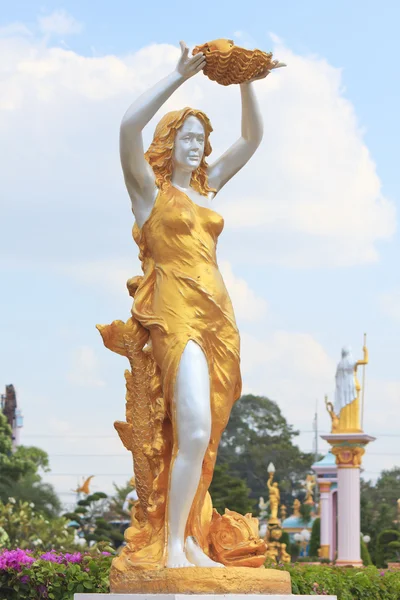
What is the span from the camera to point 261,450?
4772 cm

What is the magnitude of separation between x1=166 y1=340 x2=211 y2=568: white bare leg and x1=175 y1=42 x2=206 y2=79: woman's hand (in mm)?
1380

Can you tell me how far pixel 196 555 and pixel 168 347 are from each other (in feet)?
3.18

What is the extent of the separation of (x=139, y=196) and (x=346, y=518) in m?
16.5

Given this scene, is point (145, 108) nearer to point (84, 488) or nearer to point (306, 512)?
point (84, 488)

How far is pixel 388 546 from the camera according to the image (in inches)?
1102

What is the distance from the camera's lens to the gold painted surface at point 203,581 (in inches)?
189

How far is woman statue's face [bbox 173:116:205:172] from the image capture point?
5504 mm

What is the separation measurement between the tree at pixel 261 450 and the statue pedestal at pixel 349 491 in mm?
24636

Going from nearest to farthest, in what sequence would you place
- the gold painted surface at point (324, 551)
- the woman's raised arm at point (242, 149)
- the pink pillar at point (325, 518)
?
the woman's raised arm at point (242, 149) < the gold painted surface at point (324, 551) < the pink pillar at point (325, 518)

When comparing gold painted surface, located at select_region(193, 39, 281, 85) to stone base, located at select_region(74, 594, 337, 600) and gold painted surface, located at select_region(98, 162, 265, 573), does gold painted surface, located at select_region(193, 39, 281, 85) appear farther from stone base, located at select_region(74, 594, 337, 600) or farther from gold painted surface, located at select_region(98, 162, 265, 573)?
stone base, located at select_region(74, 594, 337, 600)

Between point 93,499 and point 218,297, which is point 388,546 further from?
point 218,297

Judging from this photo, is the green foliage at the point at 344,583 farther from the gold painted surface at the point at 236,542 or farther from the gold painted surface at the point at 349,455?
the gold painted surface at the point at 349,455

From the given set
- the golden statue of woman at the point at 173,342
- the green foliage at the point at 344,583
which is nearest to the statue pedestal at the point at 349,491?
the green foliage at the point at 344,583

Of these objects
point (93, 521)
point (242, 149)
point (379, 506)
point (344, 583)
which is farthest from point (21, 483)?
point (242, 149)
